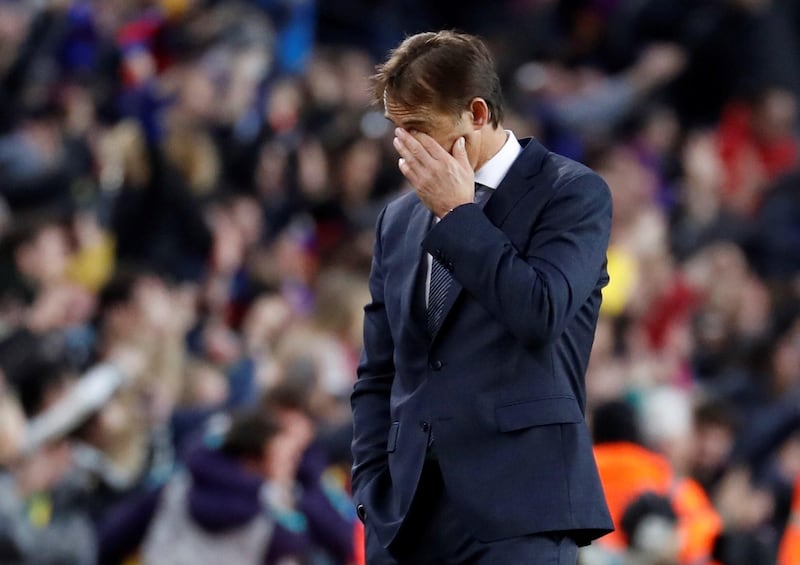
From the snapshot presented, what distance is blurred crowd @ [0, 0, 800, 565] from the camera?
5570 mm

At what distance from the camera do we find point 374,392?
3562mm

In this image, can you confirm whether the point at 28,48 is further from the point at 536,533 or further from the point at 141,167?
the point at 536,533

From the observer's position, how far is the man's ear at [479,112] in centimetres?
328

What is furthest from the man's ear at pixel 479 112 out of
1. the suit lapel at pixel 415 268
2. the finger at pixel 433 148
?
the suit lapel at pixel 415 268

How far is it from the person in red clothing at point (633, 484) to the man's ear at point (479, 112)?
2.44 m

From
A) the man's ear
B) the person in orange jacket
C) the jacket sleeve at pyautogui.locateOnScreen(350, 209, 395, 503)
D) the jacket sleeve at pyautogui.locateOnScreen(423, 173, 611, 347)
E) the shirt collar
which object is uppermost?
the man's ear

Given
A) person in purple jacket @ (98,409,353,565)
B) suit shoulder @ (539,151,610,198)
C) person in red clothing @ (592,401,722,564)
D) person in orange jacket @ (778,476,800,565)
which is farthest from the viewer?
person in orange jacket @ (778,476,800,565)

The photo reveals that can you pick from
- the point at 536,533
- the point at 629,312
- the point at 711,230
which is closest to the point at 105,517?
the point at 536,533

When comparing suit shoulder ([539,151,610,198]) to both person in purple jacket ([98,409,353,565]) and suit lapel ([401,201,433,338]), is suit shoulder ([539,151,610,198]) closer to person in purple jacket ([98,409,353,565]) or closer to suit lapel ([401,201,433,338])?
suit lapel ([401,201,433,338])

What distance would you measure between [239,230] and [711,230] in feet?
12.2

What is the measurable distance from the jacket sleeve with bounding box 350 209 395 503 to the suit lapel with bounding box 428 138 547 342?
0.26m

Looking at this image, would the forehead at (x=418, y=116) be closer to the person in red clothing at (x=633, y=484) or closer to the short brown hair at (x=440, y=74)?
the short brown hair at (x=440, y=74)

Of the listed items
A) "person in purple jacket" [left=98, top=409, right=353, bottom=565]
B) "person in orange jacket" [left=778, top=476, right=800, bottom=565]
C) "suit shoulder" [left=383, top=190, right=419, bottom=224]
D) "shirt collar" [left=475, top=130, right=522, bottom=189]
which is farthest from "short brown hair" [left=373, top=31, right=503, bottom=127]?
"person in orange jacket" [left=778, top=476, right=800, bottom=565]

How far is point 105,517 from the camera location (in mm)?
5637
